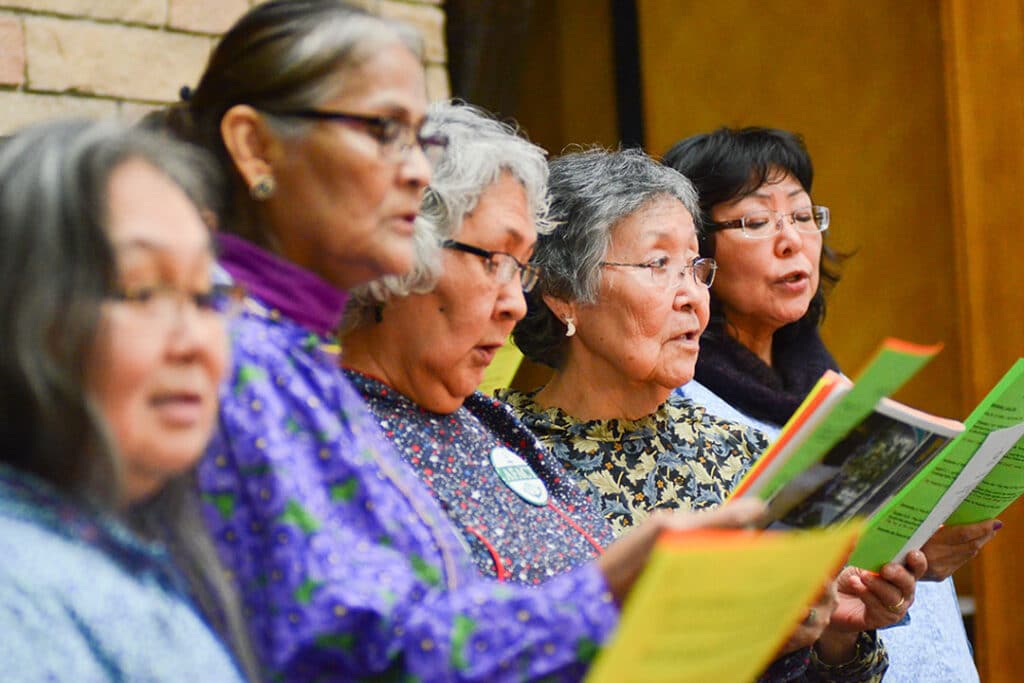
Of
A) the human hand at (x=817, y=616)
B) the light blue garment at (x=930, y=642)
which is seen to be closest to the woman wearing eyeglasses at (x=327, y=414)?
the human hand at (x=817, y=616)

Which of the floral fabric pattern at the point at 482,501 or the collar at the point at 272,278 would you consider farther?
the floral fabric pattern at the point at 482,501

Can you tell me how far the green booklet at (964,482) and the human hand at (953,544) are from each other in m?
0.07

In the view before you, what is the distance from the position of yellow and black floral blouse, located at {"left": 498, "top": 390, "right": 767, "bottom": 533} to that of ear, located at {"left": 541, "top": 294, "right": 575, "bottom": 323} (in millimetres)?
181

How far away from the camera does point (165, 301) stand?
1183 millimetres

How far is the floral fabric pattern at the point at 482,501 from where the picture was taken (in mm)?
1913

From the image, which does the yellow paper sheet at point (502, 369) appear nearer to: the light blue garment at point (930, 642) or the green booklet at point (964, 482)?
the light blue garment at point (930, 642)

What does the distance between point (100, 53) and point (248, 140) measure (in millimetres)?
1525

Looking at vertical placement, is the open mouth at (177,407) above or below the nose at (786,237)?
above

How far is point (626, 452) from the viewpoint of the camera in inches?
102

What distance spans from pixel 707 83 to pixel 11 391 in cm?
402

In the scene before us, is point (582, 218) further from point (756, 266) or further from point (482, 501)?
point (482, 501)

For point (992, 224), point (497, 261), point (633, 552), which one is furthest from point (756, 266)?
point (633, 552)

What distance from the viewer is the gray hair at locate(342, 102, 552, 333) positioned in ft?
6.72

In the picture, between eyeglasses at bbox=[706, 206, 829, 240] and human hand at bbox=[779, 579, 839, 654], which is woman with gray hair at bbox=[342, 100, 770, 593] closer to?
human hand at bbox=[779, 579, 839, 654]
